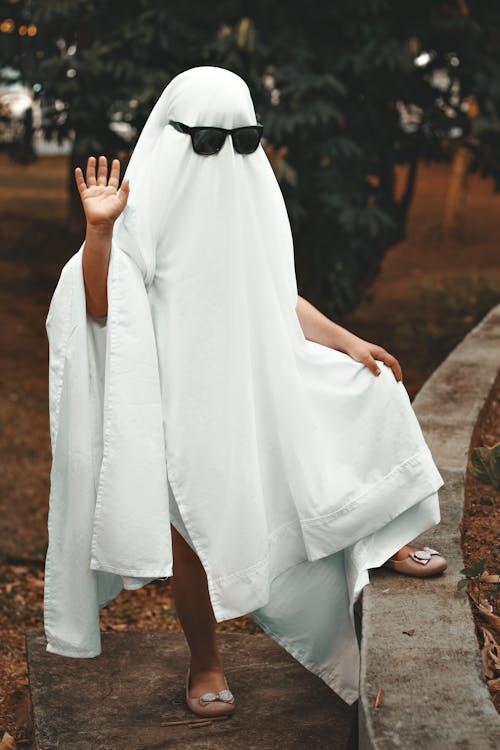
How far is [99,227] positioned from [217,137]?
16.5 inches

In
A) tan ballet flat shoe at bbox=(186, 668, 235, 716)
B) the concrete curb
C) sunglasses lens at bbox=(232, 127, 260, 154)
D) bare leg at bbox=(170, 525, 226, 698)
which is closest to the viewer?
the concrete curb

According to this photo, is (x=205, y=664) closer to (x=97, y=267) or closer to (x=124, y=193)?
(x=97, y=267)

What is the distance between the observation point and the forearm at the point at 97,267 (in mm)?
2945

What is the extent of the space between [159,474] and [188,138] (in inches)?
36.6

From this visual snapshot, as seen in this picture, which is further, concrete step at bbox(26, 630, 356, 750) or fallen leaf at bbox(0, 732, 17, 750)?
fallen leaf at bbox(0, 732, 17, 750)

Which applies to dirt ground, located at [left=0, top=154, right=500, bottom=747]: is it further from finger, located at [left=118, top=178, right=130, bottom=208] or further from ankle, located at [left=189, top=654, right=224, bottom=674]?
finger, located at [left=118, top=178, right=130, bottom=208]

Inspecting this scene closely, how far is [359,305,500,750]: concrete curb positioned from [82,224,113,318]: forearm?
1091 mm

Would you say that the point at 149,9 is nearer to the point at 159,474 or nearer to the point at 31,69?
the point at 31,69

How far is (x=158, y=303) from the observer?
308 centimetres

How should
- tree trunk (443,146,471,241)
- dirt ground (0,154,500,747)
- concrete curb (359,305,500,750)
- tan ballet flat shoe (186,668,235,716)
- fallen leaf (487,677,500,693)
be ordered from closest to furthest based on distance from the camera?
concrete curb (359,305,500,750) → fallen leaf (487,677,500,693) → tan ballet flat shoe (186,668,235,716) → dirt ground (0,154,500,747) → tree trunk (443,146,471,241)

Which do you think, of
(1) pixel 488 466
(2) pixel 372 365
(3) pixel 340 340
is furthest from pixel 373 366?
(1) pixel 488 466

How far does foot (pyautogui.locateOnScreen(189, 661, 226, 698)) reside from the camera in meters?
3.31

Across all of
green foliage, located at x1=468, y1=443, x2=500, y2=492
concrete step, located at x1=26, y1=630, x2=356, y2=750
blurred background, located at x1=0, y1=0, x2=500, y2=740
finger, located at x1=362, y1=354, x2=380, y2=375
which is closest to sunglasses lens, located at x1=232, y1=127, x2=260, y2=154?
finger, located at x1=362, y1=354, x2=380, y2=375

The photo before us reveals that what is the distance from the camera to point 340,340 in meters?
3.29
